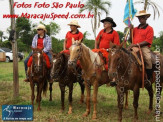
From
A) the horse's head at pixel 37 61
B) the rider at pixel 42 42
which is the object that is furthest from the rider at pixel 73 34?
the horse's head at pixel 37 61

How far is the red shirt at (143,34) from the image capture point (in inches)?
250

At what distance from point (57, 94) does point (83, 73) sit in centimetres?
391

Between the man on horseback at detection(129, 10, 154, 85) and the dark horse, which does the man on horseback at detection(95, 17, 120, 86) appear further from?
the dark horse

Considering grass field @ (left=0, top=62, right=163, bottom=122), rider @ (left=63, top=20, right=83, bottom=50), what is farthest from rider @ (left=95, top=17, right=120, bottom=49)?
grass field @ (left=0, top=62, right=163, bottom=122)

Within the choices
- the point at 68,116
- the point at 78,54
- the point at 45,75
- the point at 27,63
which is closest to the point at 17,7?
the point at 27,63

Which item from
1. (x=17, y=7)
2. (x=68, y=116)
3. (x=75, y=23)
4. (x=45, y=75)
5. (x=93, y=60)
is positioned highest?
(x=17, y=7)

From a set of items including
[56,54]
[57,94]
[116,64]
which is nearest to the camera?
[116,64]

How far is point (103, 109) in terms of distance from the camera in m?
7.86

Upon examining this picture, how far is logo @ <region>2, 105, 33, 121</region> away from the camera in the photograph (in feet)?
21.1

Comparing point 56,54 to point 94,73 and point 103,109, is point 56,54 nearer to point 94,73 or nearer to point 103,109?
point 94,73

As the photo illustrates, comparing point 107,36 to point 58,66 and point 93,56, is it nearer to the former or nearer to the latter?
point 93,56

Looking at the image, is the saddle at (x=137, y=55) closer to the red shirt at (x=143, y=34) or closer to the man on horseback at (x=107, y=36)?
the red shirt at (x=143, y=34)

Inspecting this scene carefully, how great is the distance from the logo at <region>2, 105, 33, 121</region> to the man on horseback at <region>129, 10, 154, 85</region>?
11.7 feet

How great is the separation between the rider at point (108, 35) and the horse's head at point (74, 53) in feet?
4.37
